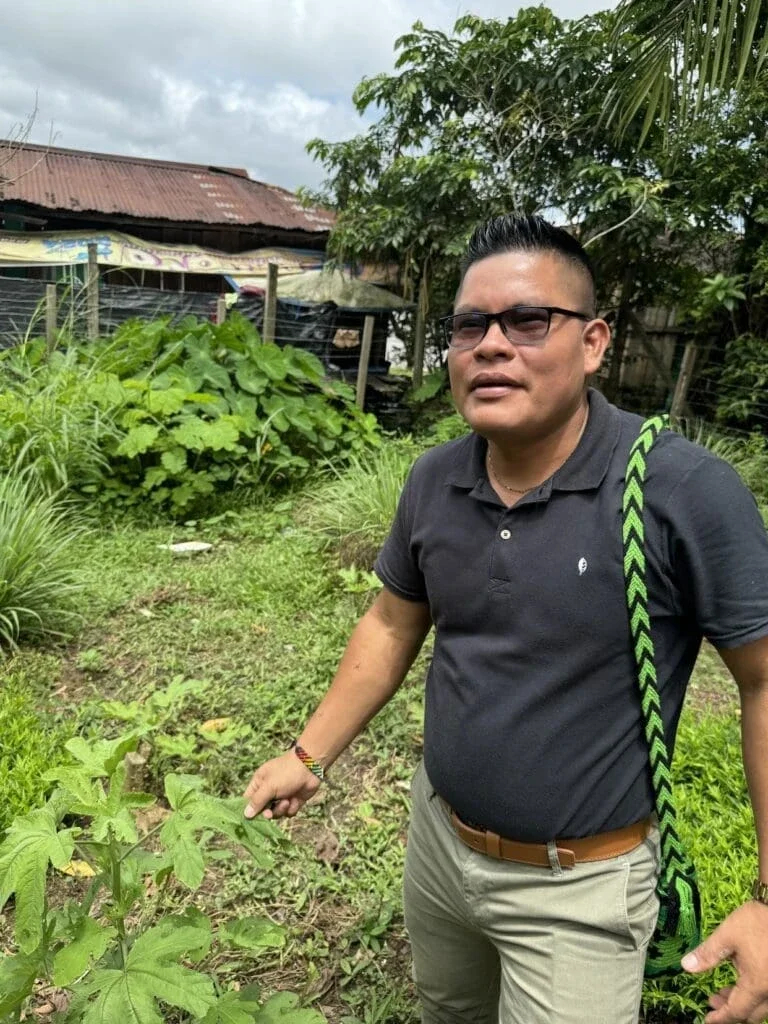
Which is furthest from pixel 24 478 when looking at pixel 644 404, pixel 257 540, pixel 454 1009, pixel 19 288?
pixel 644 404

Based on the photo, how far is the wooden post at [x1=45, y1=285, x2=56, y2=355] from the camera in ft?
21.1

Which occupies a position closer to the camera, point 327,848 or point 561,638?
point 561,638

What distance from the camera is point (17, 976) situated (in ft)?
3.76

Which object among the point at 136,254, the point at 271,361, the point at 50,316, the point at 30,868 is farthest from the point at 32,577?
the point at 136,254

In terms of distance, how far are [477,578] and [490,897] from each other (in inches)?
21.8

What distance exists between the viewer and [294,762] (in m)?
1.52

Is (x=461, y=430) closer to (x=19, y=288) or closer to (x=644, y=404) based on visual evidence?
(x=644, y=404)

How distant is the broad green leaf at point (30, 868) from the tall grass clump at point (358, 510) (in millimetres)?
3338

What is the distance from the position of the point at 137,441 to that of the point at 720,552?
4995 mm

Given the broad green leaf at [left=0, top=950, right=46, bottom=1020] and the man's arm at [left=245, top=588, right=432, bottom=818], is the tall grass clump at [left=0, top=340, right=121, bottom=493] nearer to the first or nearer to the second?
the man's arm at [left=245, top=588, right=432, bottom=818]

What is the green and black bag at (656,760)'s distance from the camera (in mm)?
1104

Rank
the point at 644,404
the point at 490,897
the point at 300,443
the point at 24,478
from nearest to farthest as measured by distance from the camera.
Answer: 1. the point at 490,897
2. the point at 24,478
3. the point at 300,443
4. the point at 644,404

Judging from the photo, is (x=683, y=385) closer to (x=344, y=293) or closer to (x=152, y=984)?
(x=344, y=293)

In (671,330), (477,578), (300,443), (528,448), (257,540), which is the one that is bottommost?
(257,540)
